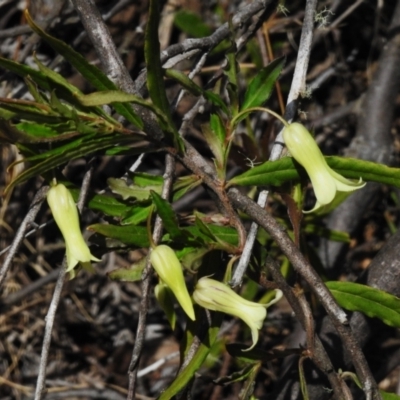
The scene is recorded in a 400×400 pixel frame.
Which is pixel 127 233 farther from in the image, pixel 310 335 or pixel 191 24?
pixel 191 24

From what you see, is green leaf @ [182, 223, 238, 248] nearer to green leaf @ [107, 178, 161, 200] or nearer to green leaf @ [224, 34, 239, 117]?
green leaf @ [107, 178, 161, 200]

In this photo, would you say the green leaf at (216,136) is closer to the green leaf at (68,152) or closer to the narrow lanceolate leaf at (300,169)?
the narrow lanceolate leaf at (300,169)

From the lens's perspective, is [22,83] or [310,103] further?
[310,103]

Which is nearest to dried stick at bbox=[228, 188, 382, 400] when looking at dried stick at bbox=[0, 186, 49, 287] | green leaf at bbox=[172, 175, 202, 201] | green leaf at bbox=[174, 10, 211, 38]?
green leaf at bbox=[172, 175, 202, 201]

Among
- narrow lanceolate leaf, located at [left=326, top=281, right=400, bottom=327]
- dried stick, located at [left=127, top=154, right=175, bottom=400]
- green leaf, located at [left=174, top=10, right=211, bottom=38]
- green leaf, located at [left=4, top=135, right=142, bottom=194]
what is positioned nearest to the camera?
green leaf, located at [left=4, top=135, right=142, bottom=194]

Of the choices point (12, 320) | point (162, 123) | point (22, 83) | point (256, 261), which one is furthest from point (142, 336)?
point (12, 320)

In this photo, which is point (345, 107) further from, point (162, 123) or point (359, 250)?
point (162, 123)
